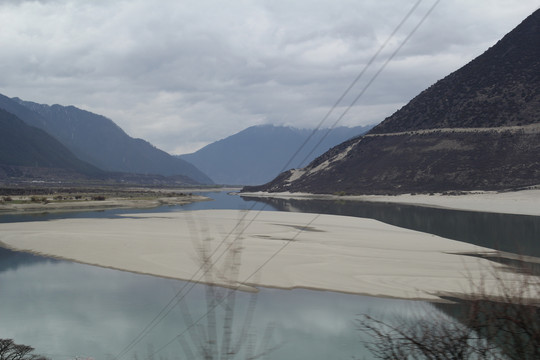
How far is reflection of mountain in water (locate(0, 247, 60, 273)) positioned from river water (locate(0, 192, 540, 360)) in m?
0.50

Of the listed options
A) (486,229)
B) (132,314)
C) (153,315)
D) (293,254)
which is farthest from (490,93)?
(132,314)

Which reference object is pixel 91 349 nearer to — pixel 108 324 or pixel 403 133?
pixel 108 324

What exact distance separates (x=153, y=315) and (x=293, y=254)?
11094 millimetres

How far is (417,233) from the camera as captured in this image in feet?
105

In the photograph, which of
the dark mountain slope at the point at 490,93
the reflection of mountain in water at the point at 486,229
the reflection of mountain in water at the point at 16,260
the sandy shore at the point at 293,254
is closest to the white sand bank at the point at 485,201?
the reflection of mountain in water at the point at 486,229

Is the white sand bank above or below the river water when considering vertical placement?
above

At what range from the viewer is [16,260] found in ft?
73.8

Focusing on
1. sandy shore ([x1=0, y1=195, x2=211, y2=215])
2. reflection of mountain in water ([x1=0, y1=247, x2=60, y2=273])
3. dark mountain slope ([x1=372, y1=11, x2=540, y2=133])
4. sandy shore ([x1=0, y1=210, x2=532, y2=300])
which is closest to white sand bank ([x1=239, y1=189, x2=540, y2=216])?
sandy shore ([x1=0, y1=210, x2=532, y2=300])

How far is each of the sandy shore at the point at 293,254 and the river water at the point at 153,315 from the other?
52.3 inches

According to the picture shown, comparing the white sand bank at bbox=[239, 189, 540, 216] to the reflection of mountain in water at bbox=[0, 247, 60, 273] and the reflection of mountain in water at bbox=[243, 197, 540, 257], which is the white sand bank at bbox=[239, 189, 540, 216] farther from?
the reflection of mountain in water at bbox=[0, 247, 60, 273]

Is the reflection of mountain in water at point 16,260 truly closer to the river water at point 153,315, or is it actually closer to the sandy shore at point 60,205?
the river water at point 153,315

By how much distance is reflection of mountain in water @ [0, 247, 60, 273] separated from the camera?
20.9 metres

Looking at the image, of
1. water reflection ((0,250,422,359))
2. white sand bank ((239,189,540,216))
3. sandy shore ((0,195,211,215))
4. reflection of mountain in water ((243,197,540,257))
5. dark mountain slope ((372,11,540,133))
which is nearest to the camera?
water reflection ((0,250,422,359))

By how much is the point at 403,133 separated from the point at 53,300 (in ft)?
308
